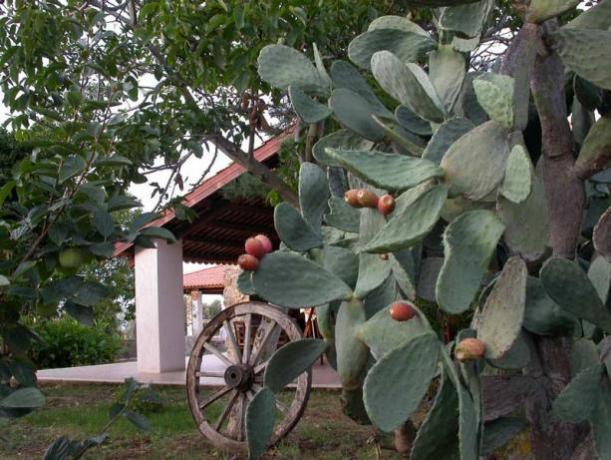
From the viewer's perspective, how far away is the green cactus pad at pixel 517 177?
0.64 meters

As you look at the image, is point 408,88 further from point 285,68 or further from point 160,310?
point 160,310

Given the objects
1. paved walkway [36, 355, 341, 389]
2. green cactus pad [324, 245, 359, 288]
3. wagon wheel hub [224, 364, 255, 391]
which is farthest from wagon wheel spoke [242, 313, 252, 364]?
green cactus pad [324, 245, 359, 288]

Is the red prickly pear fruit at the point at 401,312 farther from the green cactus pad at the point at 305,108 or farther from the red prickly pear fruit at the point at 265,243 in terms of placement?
the green cactus pad at the point at 305,108

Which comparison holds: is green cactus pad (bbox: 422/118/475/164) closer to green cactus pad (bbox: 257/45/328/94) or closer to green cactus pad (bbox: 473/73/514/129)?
green cactus pad (bbox: 473/73/514/129)

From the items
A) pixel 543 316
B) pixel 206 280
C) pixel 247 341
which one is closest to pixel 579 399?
pixel 543 316

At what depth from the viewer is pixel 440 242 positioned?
90cm

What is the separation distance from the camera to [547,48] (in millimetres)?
847

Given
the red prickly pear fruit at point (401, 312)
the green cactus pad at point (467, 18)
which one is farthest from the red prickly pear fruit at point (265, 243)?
the green cactus pad at point (467, 18)

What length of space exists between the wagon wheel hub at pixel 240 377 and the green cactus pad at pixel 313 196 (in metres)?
3.57

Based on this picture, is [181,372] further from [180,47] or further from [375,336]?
[375,336]

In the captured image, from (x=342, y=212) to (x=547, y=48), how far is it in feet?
1.01

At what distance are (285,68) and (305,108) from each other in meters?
0.06

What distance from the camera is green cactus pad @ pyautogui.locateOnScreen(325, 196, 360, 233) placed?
0.92 metres

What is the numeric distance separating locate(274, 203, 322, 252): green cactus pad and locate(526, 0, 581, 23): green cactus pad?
0.37 meters
